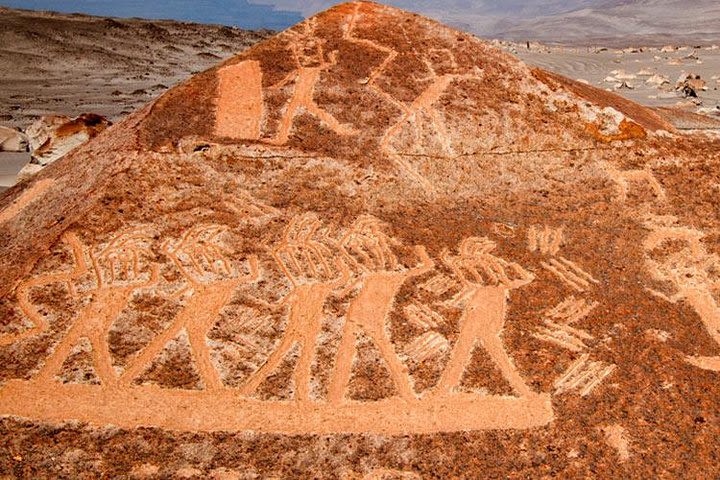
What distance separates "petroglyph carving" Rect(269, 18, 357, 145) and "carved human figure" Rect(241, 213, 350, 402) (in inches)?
29.3

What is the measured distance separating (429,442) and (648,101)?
952 cm

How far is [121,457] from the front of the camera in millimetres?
2178

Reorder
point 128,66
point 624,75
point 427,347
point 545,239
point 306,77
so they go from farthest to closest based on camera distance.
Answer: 1. point 128,66
2. point 624,75
3. point 306,77
4. point 545,239
5. point 427,347

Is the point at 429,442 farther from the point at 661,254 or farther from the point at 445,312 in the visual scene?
the point at 661,254

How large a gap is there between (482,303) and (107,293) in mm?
1784

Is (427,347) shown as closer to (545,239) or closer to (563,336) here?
(563,336)

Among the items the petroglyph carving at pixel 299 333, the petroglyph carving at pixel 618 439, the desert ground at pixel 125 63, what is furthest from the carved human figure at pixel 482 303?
the desert ground at pixel 125 63

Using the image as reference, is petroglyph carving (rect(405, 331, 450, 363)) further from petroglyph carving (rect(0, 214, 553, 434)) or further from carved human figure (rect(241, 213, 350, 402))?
carved human figure (rect(241, 213, 350, 402))

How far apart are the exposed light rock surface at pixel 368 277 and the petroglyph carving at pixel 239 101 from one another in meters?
0.02

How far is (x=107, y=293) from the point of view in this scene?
9.33 ft

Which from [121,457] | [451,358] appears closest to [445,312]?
[451,358]

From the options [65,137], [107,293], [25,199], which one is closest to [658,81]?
[65,137]

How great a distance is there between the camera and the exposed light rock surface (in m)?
2.28

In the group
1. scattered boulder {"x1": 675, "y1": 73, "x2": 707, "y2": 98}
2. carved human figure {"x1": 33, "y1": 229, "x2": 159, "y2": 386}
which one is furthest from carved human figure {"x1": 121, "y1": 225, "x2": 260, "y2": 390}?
scattered boulder {"x1": 675, "y1": 73, "x2": 707, "y2": 98}
